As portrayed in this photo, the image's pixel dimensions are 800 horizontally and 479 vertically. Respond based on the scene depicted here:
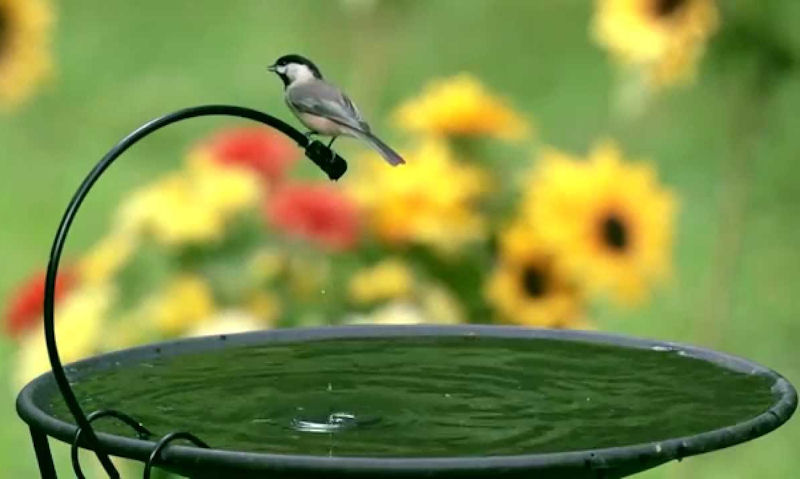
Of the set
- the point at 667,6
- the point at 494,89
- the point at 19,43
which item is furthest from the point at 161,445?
the point at 494,89

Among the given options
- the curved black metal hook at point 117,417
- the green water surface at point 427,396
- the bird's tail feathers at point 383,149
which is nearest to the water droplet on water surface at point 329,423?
the green water surface at point 427,396

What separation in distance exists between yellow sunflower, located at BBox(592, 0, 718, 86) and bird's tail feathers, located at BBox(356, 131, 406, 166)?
158 centimetres

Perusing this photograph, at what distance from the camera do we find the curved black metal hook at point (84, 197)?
1396mm

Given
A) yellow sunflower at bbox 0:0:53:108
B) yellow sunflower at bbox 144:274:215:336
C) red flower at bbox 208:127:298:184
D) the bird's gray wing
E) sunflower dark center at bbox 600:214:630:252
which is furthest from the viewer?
yellow sunflower at bbox 0:0:53:108

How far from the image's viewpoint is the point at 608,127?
4.01 m

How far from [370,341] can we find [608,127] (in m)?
2.09

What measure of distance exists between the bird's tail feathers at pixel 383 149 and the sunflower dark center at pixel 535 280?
3.72 ft

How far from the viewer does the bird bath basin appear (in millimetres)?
1338

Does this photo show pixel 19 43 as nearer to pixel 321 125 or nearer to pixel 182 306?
pixel 182 306

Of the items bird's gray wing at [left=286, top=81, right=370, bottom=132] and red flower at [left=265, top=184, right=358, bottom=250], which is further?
red flower at [left=265, top=184, right=358, bottom=250]

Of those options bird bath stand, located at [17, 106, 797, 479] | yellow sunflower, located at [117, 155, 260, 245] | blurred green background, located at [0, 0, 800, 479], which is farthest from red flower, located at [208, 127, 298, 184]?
blurred green background, located at [0, 0, 800, 479]

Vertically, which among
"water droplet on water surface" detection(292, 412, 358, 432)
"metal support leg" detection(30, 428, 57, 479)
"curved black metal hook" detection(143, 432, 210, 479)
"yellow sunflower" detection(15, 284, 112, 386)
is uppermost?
"yellow sunflower" detection(15, 284, 112, 386)

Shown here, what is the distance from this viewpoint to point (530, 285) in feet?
9.02

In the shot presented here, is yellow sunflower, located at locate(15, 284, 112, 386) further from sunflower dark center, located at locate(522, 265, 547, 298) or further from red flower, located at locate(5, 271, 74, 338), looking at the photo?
sunflower dark center, located at locate(522, 265, 547, 298)
